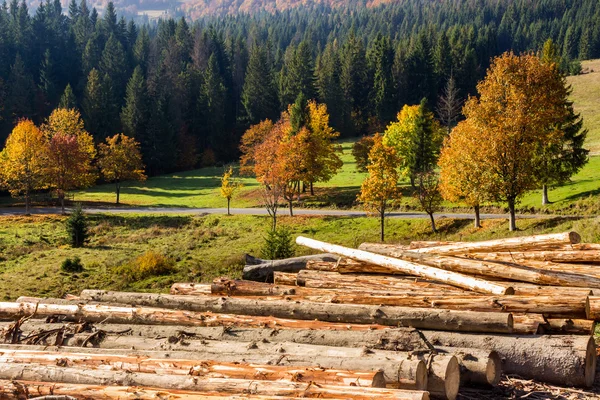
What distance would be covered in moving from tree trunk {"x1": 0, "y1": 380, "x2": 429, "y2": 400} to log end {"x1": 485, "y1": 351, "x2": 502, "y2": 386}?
7.52 feet

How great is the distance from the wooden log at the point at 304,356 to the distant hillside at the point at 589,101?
61.4 metres

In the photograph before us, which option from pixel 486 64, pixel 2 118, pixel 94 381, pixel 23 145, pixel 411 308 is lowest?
pixel 94 381

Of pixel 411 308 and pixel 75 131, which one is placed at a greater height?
pixel 75 131

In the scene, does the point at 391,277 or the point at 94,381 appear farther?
the point at 391,277

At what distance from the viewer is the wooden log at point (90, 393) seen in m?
6.67

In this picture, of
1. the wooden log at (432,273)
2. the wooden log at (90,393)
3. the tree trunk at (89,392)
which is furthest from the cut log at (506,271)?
Result: the wooden log at (90,393)

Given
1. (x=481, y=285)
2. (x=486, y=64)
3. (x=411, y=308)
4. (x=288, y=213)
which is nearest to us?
(x=411, y=308)

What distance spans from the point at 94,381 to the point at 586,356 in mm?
6843

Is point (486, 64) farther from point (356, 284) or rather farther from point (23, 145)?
point (356, 284)

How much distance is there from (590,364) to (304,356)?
420cm

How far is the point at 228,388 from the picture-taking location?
22.5 feet

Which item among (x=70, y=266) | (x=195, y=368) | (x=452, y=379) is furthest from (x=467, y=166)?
(x=195, y=368)

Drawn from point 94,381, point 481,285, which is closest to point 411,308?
point 481,285

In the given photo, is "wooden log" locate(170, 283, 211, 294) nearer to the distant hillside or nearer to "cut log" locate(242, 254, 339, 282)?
"cut log" locate(242, 254, 339, 282)
